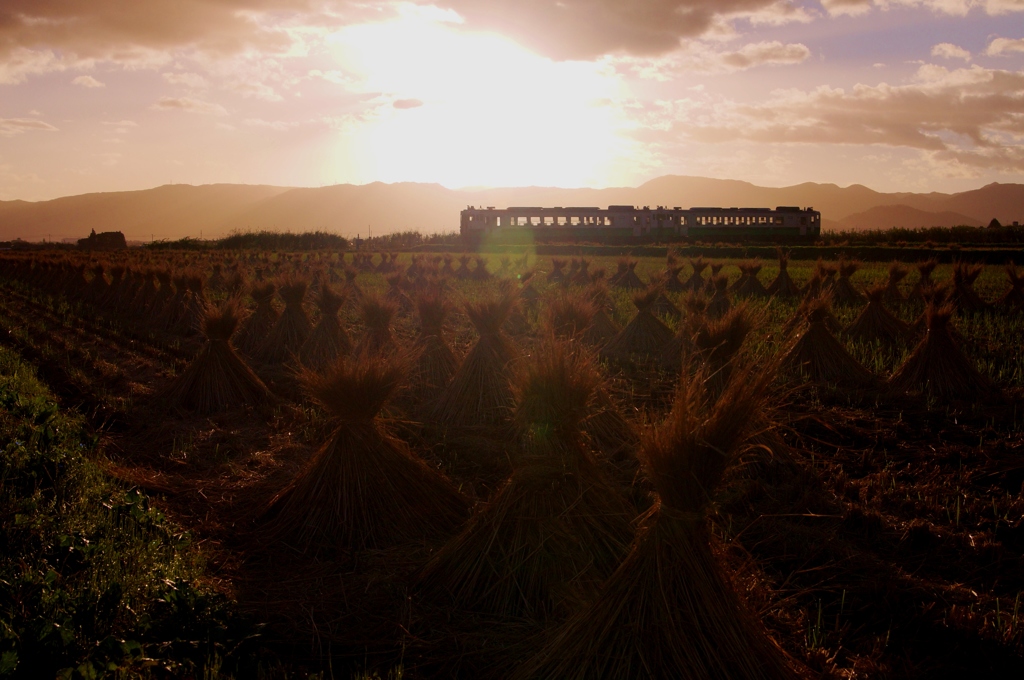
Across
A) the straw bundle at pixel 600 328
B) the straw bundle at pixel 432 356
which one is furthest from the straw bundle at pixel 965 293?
the straw bundle at pixel 432 356

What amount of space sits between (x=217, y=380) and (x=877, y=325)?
33.9ft

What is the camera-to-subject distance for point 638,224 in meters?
49.8

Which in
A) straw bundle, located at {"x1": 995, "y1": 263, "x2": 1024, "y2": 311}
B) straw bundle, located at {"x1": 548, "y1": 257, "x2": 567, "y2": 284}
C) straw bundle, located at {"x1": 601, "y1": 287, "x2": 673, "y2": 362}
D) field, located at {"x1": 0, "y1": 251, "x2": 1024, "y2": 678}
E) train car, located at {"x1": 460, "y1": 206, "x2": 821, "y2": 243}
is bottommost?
field, located at {"x1": 0, "y1": 251, "x2": 1024, "y2": 678}

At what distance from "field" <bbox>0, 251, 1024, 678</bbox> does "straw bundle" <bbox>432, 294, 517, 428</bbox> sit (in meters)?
0.03

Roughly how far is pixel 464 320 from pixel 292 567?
985cm

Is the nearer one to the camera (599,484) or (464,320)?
(599,484)

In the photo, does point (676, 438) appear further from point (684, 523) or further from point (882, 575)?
point (882, 575)

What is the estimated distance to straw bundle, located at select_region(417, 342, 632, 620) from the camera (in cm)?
380

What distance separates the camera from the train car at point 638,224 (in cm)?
4859

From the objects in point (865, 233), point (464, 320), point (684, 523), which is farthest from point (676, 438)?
point (865, 233)

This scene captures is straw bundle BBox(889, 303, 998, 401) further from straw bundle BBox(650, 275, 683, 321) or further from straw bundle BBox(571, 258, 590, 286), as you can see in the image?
straw bundle BBox(571, 258, 590, 286)

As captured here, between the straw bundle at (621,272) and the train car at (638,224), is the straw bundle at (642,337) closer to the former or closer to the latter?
the straw bundle at (621,272)

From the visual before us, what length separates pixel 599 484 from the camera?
4.05 metres

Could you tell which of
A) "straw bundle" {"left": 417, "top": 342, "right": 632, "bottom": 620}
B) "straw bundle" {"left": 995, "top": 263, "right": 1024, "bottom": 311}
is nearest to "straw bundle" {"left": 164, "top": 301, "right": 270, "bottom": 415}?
"straw bundle" {"left": 417, "top": 342, "right": 632, "bottom": 620}
